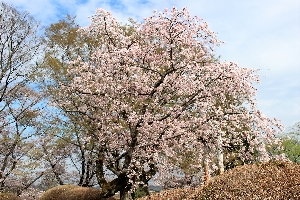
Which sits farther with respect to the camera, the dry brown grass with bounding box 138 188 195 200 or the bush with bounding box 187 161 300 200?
the dry brown grass with bounding box 138 188 195 200

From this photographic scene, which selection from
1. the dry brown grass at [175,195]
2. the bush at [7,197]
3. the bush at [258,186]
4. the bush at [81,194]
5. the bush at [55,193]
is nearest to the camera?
the bush at [258,186]

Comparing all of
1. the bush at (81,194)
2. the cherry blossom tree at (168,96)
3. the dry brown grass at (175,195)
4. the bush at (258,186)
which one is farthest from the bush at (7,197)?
the bush at (258,186)

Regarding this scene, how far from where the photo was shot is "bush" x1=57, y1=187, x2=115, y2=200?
17422 mm

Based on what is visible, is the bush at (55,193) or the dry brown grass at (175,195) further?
the bush at (55,193)

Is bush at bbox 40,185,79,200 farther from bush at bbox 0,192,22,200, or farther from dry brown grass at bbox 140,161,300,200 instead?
dry brown grass at bbox 140,161,300,200

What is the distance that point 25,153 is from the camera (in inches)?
838

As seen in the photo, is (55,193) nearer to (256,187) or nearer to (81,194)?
(81,194)

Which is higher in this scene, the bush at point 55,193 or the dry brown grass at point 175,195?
the bush at point 55,193

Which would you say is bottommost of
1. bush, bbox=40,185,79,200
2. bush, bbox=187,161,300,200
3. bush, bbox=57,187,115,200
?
bush, bbox=187,161,300,200

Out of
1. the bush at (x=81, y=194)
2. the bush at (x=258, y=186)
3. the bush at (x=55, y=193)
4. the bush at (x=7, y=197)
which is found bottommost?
the bush at (x=258, y=186)

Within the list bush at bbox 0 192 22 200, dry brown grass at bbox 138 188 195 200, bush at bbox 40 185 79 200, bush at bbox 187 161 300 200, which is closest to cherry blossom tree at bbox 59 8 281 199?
dry brown grass at bbox 138 188 195 200

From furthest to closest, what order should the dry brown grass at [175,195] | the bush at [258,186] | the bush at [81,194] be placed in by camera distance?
1. the bush at [81,194]
2. the dry brown grass at [175,195]
3. the bush at [258,186]

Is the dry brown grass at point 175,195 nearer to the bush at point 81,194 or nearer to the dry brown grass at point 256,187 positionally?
the dry brown grass at point 256,187

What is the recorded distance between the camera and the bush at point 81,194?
57.2 ft
